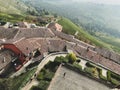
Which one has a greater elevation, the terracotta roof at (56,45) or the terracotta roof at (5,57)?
the terracotta roof at (5,57)

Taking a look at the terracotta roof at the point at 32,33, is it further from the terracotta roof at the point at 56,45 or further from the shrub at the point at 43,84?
the shrub at the point at 43,84

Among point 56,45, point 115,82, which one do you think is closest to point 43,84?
point 115,82

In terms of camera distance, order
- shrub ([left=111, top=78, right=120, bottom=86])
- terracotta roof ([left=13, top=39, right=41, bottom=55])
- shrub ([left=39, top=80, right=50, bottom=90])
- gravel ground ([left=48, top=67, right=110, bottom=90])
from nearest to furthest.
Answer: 1. shrub ([left=39, top=80, right=50, bottom=90])
2. gravel ground ([left=48, top=67, right=110, bottom=90])
3. shrub ([left=111, top=78, right=120, bottom=86])
4. terracotta roof ([left=13, top=39, right=41, bottom=55])

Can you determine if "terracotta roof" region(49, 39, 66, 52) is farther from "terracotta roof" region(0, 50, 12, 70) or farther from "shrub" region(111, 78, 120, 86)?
"shrub" region(111, 78, 120, 86)

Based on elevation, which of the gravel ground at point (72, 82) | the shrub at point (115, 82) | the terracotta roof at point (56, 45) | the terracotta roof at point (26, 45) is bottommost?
the terracotta roof at point (56, 45)

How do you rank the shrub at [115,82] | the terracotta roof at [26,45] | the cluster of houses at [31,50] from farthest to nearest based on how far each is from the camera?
the terracotta roof at [26,45] < the cluster of houses at [31,50] < the shrub at [115,82]

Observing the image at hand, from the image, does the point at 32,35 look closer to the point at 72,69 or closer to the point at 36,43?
the point at 36,43

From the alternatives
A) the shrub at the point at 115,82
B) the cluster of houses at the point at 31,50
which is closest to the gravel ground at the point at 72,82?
the shrub at the point at 115,82

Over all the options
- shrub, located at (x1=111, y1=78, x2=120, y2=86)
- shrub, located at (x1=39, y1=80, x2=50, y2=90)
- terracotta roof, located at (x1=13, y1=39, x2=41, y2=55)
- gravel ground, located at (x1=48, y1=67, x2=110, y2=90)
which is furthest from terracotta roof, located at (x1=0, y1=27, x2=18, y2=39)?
shrub, located at (x1=39, y1=80, x2=50, y2=90)

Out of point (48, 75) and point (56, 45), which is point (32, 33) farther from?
point (48, 75)
